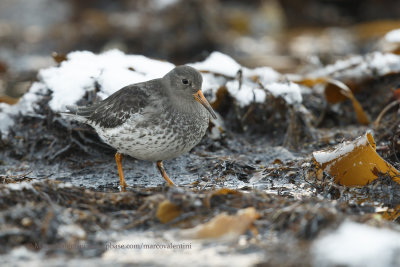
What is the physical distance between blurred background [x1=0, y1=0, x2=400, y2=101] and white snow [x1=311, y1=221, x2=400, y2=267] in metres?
5.18

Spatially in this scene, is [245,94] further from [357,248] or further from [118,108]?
[357,248]

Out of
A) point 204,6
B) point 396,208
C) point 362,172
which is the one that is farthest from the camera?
point 204,6

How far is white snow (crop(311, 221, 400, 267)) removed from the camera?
242 centimetres

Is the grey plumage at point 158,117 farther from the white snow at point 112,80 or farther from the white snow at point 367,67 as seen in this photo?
the white snow at point 367,67

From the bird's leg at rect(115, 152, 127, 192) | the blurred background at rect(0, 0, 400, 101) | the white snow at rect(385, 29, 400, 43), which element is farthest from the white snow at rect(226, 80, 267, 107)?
the white snow at rect(385, 29, 400, 43)

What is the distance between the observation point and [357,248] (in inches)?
97.8

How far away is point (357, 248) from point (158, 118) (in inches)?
78.1

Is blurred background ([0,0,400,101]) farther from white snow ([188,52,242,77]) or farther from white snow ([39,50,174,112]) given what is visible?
Answer: white snow ([39,50,174,112])

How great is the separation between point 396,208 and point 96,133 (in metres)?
2.72

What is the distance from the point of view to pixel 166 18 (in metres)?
9.40

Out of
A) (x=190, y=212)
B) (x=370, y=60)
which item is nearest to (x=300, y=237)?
(x=190, y=212)

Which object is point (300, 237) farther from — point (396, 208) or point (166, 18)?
point (166, 18)

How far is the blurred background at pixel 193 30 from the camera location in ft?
30.4

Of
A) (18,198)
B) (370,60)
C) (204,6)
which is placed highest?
(204,6)
